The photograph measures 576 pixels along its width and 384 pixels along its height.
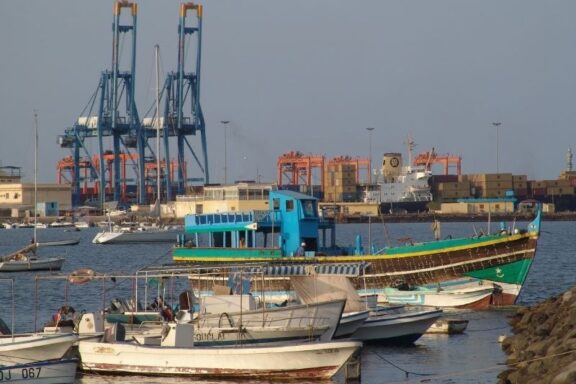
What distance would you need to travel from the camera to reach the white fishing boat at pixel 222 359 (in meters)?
23.9

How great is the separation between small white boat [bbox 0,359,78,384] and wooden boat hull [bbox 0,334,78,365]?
140cm

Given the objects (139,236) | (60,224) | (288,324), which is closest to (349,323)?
(288,324)

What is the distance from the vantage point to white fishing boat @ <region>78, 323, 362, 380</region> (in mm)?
23922

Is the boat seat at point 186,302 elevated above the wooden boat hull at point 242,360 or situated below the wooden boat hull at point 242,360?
above

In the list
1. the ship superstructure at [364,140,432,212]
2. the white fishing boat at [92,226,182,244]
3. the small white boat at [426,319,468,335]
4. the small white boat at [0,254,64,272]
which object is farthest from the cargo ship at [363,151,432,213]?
the small white boat at [426,319,468,335]

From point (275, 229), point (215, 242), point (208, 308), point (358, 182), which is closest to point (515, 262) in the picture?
point (275, 229)

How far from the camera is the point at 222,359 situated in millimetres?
24219

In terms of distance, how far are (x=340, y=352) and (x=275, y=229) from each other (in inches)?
683

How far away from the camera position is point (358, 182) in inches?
6442

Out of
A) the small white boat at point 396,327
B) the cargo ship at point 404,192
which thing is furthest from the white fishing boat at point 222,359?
the cargo ship at point 404,192

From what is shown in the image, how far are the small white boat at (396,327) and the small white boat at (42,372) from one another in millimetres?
8466

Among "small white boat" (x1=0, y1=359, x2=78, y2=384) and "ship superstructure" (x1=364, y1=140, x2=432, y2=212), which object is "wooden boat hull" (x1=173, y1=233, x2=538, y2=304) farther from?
"ship superstructure" (x1=364, y1=140, x2=432, y2=212)

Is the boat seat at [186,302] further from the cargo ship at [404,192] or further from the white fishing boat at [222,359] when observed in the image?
the cargo ship at [404,192]

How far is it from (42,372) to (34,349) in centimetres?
181
